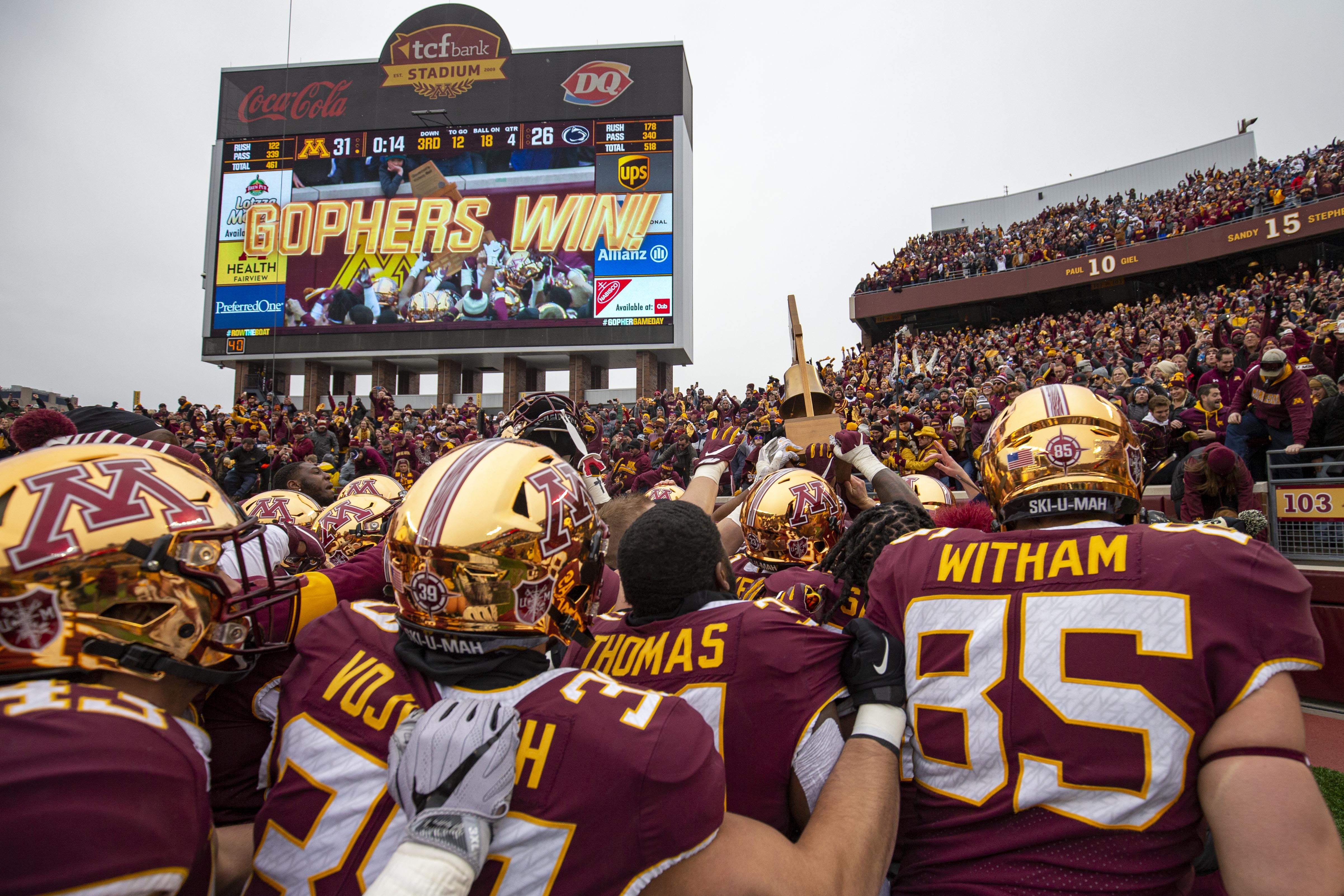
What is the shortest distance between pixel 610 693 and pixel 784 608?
0.87m

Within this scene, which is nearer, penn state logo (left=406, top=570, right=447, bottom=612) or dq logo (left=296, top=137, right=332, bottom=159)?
penn state logo (left=406, top=570, right=447, bottom=612)

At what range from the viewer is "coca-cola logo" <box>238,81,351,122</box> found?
30078mm

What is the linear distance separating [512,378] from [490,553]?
28.6 m

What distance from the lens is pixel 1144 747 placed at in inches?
65.5

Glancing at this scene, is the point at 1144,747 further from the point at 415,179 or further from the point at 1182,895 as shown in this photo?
the point at 415,179

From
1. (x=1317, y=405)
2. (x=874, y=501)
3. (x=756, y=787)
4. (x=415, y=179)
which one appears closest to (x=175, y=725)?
(x=756, y=787)

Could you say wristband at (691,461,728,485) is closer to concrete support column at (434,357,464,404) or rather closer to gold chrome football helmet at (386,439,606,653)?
gold chrome football helmet at (386,439,606,653)

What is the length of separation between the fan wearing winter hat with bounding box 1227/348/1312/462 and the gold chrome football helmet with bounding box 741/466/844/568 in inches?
233

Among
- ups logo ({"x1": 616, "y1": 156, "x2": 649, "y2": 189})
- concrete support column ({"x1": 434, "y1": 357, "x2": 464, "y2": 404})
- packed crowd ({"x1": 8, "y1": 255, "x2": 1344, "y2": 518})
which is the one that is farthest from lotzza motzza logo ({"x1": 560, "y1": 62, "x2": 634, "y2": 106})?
packed crowd ({"x1": 8, "y1": 255, "x2": 1344, "y2": 518})

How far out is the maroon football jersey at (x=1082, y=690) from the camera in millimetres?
1647

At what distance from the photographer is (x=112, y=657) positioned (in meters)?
1.43

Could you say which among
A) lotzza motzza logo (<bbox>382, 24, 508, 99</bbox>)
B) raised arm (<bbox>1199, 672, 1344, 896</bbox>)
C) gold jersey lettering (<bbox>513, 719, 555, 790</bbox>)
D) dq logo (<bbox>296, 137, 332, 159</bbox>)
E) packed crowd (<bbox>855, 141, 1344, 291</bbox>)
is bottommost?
raised arm (<bbox>1199, 672, 1344, 896</bbox>)

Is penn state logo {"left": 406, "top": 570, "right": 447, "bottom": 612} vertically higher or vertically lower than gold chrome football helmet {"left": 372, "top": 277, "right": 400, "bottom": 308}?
lower

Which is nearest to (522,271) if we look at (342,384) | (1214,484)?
(342,384)
